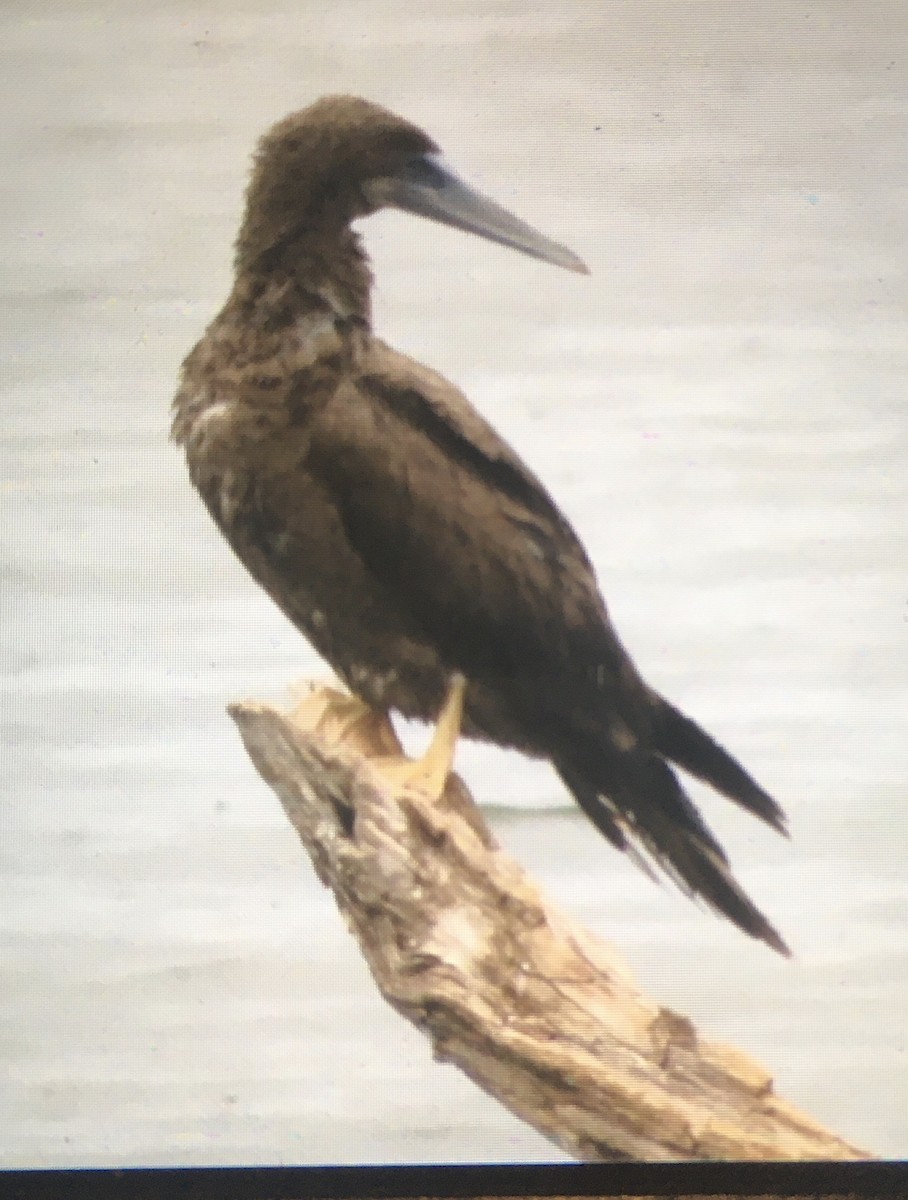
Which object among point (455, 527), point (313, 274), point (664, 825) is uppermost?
point (313, 274)

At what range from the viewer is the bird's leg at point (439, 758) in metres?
0.95

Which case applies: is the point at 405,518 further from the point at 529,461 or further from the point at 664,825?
the point at 664,825

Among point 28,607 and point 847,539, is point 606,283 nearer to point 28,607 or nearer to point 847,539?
point 847,539

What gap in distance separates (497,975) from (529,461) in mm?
449

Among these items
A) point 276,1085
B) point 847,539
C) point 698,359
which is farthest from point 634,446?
point 276,1085

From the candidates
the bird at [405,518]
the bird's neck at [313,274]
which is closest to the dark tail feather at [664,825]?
the bird at [405,518]

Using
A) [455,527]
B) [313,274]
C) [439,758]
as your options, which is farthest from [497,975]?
[313,274]

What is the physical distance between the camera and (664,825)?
0.97m

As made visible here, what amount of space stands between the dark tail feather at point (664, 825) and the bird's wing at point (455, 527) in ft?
0.33

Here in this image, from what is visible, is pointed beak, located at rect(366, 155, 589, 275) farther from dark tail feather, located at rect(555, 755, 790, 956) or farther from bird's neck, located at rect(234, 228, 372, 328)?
dark tail feather, located at rect(555, 755, 790, 956)

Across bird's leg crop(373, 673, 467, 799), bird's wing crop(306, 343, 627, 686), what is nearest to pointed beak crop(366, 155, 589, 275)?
bird's wing crop(306, 343, 627, 686)

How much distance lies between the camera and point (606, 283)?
984mm

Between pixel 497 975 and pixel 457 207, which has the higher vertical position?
pixel 457 207

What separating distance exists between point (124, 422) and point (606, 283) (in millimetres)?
459
